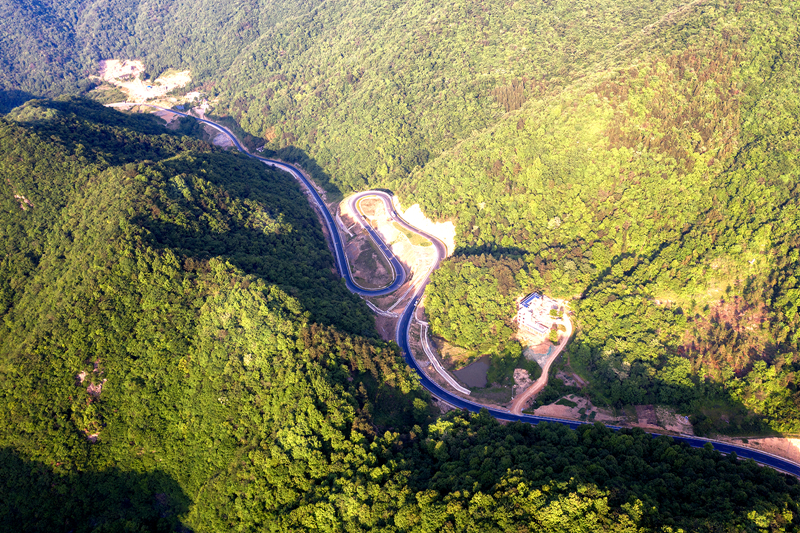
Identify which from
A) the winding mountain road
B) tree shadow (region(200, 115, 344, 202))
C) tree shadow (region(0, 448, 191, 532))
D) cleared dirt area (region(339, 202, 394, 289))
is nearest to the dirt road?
the winding mountain road

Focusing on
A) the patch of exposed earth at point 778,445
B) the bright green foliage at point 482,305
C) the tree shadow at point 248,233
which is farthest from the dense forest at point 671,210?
the tree shadow at point 248,233

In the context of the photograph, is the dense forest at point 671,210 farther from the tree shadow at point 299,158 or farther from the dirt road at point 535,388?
the tree shadow at point 299,158

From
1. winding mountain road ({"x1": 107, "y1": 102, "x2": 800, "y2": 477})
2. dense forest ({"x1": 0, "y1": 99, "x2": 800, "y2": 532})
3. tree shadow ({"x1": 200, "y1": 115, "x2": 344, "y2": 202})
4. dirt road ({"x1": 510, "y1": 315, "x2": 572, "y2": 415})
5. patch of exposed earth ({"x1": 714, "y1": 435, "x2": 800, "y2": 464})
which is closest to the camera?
dense forest ({"x1": 0, "y1": 99, "x2": 800, "y2": 532})

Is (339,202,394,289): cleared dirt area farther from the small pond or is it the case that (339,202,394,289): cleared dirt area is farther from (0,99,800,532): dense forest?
the small pond

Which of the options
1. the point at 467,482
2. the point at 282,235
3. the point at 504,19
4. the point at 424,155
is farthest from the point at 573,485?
the point at 504,19

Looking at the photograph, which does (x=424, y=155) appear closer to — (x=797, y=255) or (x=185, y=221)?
(x=185, y=221)

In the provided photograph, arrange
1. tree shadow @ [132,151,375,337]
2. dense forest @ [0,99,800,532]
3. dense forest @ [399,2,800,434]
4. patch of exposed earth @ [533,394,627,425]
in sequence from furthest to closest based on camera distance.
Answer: tree shadow @ [132,151,375,337], patch of exposed earth @ [533,394,627,425], dense forest @ [399,2,800,434], dense forest @ [0,99,800,532]
